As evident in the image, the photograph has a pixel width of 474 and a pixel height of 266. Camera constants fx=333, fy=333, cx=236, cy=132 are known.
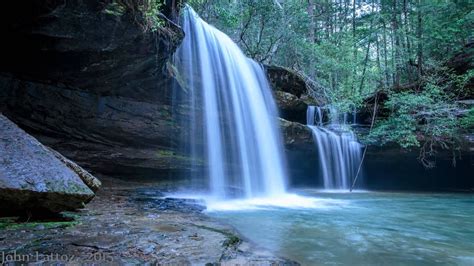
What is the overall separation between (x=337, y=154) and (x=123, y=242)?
11842mm

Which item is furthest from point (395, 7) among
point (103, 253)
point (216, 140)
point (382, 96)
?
point (103, 253)

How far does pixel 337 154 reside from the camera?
45.4 ft

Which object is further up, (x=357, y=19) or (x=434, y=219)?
(x=357, y=19)

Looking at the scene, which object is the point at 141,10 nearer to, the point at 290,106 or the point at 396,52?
the point at 290,106

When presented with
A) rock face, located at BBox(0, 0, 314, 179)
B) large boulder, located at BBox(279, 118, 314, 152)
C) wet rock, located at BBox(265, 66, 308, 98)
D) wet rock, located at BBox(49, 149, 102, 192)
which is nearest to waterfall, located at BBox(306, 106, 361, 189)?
large boulder, located at BBox(279, 118, 314, 152)

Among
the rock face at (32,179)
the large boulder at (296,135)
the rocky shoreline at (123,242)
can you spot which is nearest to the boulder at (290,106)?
the large boulder at (296,135)

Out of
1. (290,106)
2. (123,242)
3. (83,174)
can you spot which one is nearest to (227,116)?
(290,106)

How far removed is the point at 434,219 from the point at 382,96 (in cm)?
903

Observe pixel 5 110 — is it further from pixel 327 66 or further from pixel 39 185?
pixel 327 66

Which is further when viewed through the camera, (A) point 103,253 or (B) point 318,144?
(B) point 318,144

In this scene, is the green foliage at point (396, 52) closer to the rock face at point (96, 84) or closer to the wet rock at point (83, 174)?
the rock face at point (96, 84)

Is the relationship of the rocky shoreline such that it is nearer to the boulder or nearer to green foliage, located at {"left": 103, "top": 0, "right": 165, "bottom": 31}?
green foliage, located at {"left": 103, "top": 0, "right": 165, "bottom": 31}

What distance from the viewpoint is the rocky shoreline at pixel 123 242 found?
278cm

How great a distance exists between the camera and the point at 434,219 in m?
7.02
